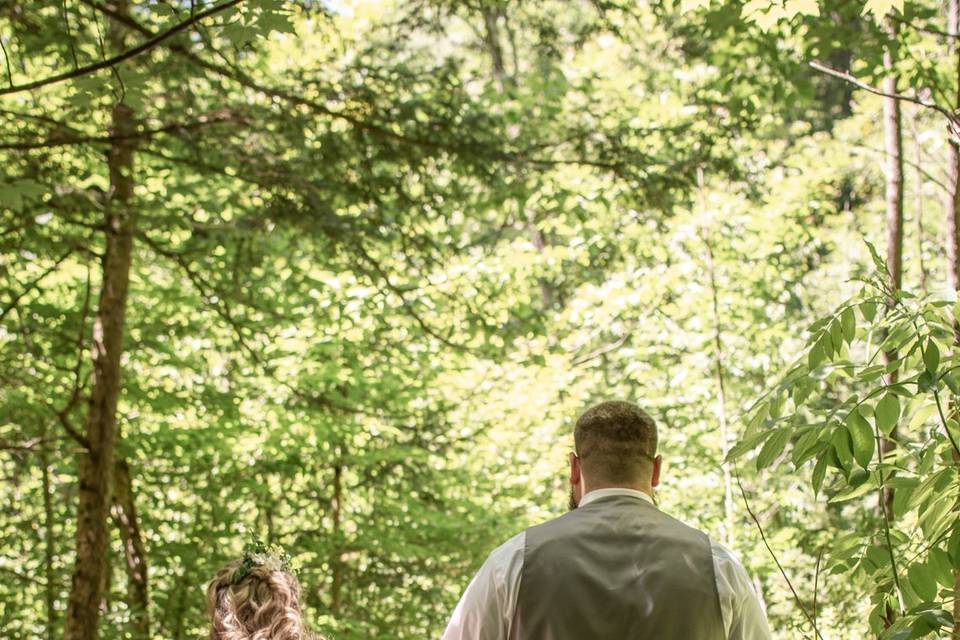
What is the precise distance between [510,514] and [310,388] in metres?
3.01

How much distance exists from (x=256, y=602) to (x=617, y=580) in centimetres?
108

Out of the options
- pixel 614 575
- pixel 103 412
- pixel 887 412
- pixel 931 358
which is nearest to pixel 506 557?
pixel 614 575

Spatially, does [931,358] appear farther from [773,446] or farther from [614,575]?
[614,575]

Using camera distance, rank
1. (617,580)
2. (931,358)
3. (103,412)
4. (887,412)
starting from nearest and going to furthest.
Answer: (931,358)
(887,412)
(617,580)
(103,412)

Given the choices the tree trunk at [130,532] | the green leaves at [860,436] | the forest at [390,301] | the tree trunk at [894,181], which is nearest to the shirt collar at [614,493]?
the forest at [390,301]

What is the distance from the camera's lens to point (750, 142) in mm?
13242

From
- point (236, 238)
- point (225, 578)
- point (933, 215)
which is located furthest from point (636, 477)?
point (933, 215)

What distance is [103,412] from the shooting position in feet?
20.1

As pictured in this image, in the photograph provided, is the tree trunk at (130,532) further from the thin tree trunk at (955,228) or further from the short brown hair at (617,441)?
the thin tree trunk at (955,228)

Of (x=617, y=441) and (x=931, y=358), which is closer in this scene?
(x=931, y=358)

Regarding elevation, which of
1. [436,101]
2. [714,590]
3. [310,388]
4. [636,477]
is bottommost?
[714,590]

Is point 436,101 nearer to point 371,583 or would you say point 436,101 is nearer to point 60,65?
point 60,65

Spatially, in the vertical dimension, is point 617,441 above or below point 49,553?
below

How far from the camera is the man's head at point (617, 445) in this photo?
2449 millimetres
